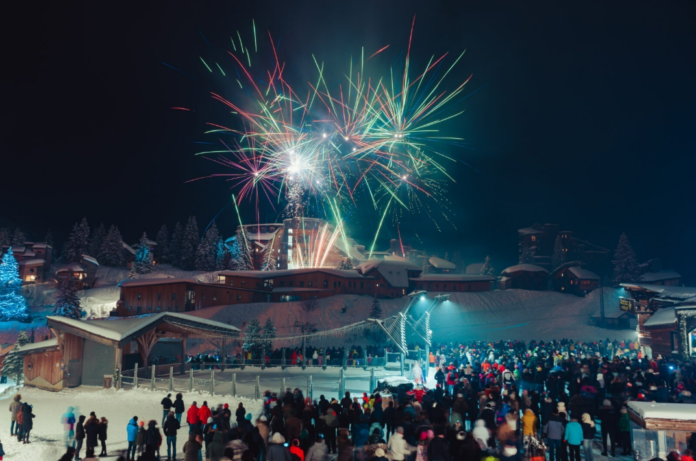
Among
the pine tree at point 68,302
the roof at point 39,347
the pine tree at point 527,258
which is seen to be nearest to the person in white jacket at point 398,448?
the roof at point 39,347

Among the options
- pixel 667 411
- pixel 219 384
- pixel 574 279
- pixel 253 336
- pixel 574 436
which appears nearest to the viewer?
pixel 667 411

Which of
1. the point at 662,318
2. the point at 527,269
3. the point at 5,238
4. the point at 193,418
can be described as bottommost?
the point at 193,418

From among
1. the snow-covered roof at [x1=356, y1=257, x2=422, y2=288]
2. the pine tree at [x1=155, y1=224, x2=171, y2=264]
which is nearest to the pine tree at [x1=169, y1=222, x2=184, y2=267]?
the pine tree at [x1=155, y1=224, x2=171, y2=264]

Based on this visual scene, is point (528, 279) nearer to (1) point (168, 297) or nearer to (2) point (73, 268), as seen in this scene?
(1) point (168, 297)

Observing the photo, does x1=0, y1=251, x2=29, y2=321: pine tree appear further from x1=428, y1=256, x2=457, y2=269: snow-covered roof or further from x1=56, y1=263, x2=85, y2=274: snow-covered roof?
x1=428, y1=256, x2=457, y2=269: snow-covered roof

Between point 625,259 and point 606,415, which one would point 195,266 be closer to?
point 625,259

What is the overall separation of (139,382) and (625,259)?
66.6 meters

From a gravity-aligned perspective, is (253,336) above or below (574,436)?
above

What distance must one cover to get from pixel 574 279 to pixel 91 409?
68980 mm

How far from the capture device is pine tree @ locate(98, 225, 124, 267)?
90875 millimetres

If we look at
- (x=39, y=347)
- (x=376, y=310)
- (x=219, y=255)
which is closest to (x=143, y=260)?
(x=219, y=255)

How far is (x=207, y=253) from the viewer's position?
297 feet

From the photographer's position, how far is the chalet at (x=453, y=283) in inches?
2643

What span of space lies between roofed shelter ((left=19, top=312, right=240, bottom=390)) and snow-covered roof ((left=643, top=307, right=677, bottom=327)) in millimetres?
27725
